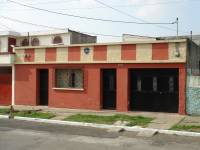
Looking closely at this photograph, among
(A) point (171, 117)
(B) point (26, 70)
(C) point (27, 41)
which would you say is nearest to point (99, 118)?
(A) point (171, 117)

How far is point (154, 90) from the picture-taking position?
20016 millimetres

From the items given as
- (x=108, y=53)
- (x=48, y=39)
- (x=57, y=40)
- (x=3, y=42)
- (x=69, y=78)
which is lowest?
(x=69, y=78)

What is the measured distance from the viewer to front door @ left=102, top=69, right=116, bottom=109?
21.2 metres

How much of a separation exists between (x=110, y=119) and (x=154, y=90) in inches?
138

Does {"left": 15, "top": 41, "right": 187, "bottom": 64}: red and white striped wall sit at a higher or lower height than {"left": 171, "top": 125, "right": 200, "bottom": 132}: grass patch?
higher

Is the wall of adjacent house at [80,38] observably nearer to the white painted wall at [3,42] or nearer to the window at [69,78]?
the white painted wall at [3,42]

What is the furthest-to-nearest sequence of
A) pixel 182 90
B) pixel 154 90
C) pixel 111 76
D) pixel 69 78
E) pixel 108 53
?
1. pixel 69 78
2. pixel 111 76
3. pixel 108 53
4. pixel 154 90
5. pixel 182 90

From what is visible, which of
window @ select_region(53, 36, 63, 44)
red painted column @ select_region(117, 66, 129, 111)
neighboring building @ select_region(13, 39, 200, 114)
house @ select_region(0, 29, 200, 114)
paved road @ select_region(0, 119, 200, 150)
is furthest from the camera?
window @ select_region(53, 36, 63, 44)

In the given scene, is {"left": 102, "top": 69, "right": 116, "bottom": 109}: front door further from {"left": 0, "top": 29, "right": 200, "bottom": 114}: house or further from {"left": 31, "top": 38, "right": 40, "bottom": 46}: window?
{"left": 31, "top": 38, "right": 40, "bottom": 46}: window

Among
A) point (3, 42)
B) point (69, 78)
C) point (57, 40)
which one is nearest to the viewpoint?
point (69, 78)

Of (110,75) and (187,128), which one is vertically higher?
(110,75)

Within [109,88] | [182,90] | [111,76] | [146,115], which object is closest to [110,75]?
[111,76]

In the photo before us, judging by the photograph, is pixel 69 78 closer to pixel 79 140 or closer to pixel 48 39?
pixel 79 140

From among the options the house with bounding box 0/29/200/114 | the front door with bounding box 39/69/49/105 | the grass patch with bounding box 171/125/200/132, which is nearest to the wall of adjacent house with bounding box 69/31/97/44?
the front door with bounding box 39/69/49/105
